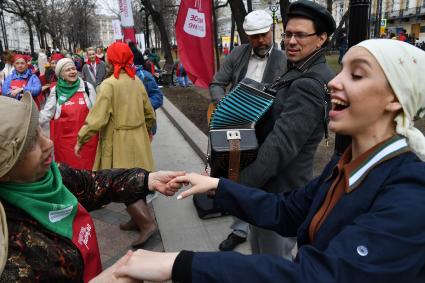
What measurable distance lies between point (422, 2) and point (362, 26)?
5942 cm

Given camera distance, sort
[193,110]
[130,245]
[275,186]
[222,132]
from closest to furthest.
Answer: [222,132] → [275,186] → [130,245] → [193,110]

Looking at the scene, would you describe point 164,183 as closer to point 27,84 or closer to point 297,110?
point 297,110

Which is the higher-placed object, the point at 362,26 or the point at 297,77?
the point at 362,26

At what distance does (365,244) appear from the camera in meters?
1.05

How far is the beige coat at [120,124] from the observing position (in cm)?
401

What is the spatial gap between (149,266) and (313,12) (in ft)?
5.86

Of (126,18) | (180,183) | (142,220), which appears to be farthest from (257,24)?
(126,18)

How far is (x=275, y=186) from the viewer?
246 cm

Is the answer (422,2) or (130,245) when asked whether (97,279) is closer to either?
(130,245)

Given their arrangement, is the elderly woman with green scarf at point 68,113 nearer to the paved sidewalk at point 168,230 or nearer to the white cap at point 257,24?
the paved sidewalk at point 168,230

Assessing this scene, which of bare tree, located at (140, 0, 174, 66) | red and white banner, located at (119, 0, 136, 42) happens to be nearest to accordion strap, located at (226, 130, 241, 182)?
red and white banner, located at (119, 0, 136, 42)

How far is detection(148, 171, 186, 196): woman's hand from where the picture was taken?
79.0 inches

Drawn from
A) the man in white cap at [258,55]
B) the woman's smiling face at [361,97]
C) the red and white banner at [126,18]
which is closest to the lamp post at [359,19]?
the man in white cap at [258,55]

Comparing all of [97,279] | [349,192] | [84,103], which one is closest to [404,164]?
[349,192]
